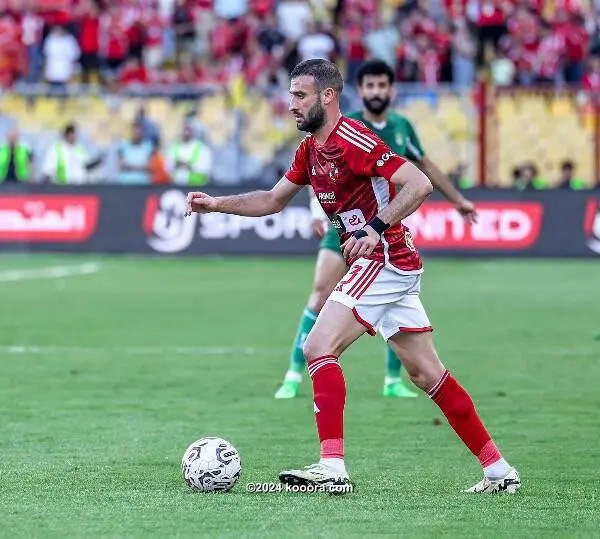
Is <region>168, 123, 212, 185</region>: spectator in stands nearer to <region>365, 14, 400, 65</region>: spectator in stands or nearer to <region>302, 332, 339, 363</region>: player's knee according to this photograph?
<region>365, 14, 400, 65</region>: spectator in stands

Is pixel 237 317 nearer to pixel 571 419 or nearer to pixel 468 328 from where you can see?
pixel 468 328

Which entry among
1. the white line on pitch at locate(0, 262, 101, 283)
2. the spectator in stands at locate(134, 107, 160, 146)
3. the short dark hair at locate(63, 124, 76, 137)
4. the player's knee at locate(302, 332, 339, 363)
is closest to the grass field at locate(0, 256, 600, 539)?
the player's knee at locate(302, 332, 339, 363)

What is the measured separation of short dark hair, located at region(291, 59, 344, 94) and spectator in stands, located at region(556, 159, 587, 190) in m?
17.9

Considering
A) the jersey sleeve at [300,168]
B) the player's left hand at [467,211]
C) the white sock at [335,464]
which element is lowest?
the white sock at [335,464]

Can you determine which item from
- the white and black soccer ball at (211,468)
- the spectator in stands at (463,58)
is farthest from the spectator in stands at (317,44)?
the white and black soccer ball at (211,468)

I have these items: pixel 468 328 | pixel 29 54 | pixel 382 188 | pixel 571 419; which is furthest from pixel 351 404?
pixel 29 54

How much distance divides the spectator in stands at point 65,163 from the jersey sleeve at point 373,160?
63.1 ft

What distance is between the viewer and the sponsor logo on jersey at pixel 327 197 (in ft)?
23.9

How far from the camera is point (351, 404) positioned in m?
10.6

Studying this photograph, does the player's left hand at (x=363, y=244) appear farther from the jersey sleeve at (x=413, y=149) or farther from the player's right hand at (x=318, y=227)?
the jersey sleeve at (x=413, y=149)

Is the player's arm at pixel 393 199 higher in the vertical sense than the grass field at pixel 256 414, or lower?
higher

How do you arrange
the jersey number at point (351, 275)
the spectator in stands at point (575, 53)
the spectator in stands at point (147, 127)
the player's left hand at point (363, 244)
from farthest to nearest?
the spectator in stands at point (575, 53) < the spectator in stands at point (147, 127) < the jersey number at point (351, 275) < the player's left hand at point (363, 244)

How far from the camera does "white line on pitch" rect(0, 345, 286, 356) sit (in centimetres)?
1359

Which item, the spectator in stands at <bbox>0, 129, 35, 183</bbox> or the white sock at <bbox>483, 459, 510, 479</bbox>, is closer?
the white sock at <bbox>483, 459, 510, 479</bbox>
